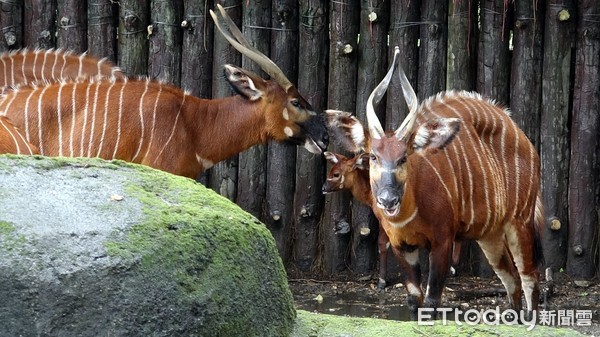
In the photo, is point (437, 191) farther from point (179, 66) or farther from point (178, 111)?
point (179, 66)

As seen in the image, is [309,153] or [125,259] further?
[309,153]

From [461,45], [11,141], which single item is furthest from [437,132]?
[11,141]

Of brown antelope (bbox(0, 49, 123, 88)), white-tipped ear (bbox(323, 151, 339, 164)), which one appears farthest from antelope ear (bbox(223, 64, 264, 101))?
brown antelope (bbox(0, 49, 123, 88))

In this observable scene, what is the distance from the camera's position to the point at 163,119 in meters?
6.42

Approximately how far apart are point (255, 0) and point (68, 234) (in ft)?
15.6

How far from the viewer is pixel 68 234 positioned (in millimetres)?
2982

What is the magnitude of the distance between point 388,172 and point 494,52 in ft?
6.30

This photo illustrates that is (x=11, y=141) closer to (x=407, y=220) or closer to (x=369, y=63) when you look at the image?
(x=407, y=220)

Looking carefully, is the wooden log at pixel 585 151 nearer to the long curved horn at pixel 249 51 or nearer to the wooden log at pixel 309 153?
the wooden log at pixel 309 153

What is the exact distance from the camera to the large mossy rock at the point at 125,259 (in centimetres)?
290

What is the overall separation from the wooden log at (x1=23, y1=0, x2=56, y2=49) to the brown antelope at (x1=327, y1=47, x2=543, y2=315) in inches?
102

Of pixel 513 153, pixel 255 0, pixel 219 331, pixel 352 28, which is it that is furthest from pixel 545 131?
pixel 219 331

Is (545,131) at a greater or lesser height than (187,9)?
lesser

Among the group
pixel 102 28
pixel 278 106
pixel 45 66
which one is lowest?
pixel 278 106
